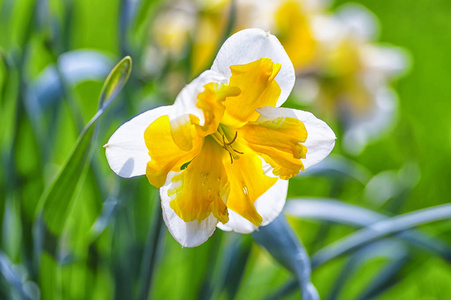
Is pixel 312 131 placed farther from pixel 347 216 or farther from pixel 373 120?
pixel 373 120

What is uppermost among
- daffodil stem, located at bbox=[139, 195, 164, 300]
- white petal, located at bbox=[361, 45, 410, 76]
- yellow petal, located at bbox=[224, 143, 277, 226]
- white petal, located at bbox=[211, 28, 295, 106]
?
white petal, located at bbox=[211, 28, 295, 106]

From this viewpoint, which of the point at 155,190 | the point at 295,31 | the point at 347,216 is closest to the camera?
the point at 347,216

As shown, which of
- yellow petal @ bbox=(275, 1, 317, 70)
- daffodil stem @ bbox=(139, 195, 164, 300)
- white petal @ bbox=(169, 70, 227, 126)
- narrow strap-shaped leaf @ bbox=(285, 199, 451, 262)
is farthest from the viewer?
yellow petal @ bbox=(275, 1, 317, 70)

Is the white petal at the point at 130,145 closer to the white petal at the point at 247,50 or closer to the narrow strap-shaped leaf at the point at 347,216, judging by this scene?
the white petal at the point at 247,50

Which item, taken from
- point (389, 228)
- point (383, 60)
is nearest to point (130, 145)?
point (389, 228)

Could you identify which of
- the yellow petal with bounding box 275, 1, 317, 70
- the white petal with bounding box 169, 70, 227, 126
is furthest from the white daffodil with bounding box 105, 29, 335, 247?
the yellow petal with bounding box 275, 1, 317, 70

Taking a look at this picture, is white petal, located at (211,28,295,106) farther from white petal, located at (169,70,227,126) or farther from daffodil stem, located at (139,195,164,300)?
daffodil stem, located at (139,195,164,300)
